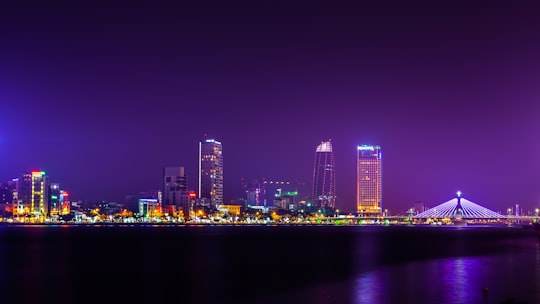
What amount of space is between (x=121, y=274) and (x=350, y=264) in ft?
62.1

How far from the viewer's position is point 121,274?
46.2 meters

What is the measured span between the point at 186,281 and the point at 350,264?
58.4 feet

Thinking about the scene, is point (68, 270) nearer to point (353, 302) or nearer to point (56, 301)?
point (56, 301)

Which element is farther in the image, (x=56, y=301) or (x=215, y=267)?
(x=215, y=267)

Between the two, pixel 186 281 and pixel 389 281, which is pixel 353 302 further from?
pixel 186 281

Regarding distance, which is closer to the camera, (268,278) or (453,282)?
(453,282)

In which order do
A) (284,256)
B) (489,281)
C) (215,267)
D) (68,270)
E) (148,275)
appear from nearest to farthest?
1. (489,281)
2. (148,275)
3. (68,270)
4. (215,267)
5. (284,256)

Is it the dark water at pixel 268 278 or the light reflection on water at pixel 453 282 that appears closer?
the light reflection on water at pixel 453 282

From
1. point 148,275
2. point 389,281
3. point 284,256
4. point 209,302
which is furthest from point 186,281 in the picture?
point 284,256

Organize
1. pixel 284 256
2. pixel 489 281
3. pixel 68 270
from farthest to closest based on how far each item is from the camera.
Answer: pixel 284 256, pixel 68 270, pixel 489 281

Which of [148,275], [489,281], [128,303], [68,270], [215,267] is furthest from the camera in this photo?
[215,267]

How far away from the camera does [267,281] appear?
4178 cm

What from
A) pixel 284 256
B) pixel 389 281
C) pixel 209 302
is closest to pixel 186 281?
pixel 209 302

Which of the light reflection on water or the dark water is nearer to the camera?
the light reflection on water
